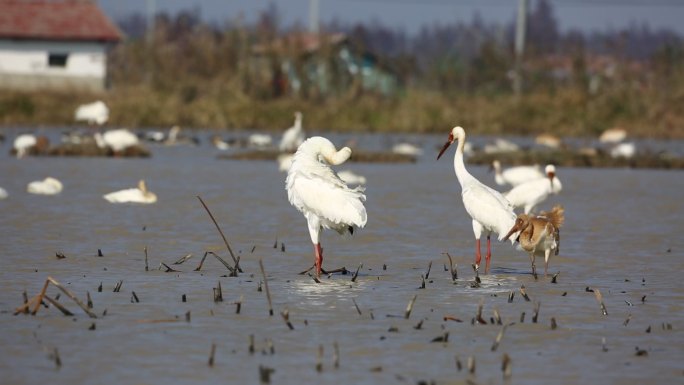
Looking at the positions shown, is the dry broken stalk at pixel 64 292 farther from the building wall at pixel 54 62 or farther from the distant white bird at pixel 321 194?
the building wall at pixel 54 62

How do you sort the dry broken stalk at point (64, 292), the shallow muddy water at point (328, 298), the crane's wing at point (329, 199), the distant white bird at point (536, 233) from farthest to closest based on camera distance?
the distant white bird at point (536, 233)
the crane's wing at point (329, 199)
the dry broken stalk at point (64, 292)
the shallow muddy water at point (328, 298)

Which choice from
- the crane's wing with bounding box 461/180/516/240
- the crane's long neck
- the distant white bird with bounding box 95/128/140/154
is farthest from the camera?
the distant white bird with bounding box 95/128/140/154

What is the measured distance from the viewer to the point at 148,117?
40438 millimetres

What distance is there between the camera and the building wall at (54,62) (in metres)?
53.1

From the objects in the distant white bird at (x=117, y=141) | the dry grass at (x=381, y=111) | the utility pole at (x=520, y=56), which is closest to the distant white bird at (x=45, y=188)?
the distant white bird at (x=117, y=141)

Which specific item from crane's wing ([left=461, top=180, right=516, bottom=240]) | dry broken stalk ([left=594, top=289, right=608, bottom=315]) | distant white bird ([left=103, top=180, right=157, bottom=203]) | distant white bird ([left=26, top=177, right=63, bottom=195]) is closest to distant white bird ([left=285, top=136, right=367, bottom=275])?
crane's wing ([left=461, top=180, right=516, bottom=240])

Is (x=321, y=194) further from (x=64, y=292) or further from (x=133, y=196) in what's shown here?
(x=133, y=196)

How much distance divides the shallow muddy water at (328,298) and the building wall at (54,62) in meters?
34.7

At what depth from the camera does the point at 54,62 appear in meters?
54.7

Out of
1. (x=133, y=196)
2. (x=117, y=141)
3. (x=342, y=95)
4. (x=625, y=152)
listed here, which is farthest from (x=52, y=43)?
(x=133, y=196)

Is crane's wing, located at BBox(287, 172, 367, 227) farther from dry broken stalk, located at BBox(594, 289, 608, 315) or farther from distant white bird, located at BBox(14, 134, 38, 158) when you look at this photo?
distant white bird, located at BBox(14, 134, 38, 158)

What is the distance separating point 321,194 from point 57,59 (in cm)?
4468

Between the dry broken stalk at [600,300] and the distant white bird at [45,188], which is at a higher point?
the dry broken stalk at [600,300]

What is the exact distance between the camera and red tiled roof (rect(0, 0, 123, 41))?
53500 millimetres
